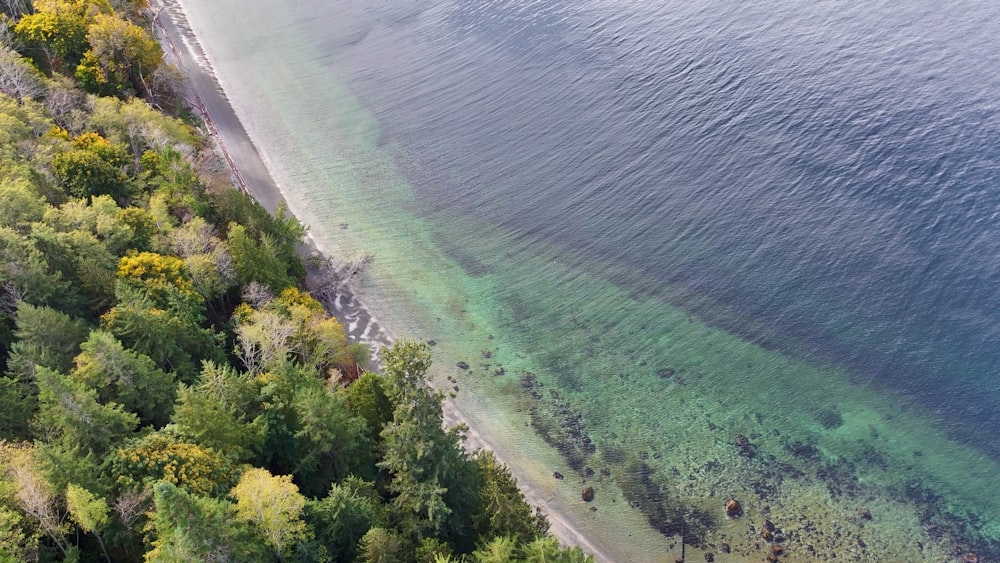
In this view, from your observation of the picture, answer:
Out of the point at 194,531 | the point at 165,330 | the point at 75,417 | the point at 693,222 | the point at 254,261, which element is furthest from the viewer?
the point at 693,222

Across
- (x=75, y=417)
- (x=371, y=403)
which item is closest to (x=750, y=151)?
(x=371, y=403)

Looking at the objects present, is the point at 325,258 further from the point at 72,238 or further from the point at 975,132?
the point at 975,132

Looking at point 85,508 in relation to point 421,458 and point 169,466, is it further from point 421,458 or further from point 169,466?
point 421,458

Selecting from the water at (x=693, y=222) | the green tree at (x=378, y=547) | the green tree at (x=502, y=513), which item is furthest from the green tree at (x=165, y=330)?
the green tree at (x=502, y=513)

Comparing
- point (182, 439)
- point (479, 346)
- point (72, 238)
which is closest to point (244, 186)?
point (72, 238)

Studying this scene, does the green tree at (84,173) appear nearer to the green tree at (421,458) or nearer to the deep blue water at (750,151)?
the deep blue water at (750,151)
